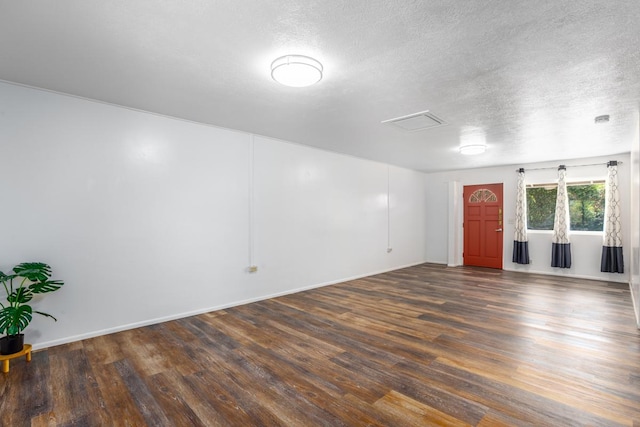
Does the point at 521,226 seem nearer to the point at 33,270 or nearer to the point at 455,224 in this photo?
the point at 455,224

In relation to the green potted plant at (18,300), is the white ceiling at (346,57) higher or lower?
higher

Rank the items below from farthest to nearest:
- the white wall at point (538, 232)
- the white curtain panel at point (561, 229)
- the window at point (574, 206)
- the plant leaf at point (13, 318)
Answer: the white curtain panel at point (561, 229), the window at point (574, 206), the white wall at point (538, 232), the plant leaf at point (13, 318)

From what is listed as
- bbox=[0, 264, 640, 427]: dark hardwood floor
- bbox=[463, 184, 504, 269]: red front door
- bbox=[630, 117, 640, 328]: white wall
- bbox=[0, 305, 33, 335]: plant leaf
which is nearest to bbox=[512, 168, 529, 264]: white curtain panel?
bbox=[463, 184, 504, 269]: red front door

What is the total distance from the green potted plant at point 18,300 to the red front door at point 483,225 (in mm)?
8101

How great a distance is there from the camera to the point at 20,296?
2.64m

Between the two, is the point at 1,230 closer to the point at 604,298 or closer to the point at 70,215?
the point at 70,215

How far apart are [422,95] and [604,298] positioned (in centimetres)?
453

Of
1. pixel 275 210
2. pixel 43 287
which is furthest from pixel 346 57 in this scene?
pixel 43 287

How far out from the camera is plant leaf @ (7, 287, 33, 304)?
263 cm

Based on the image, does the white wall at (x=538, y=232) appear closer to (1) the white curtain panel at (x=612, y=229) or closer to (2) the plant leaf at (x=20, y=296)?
(1) the white curtain panel at (x=612, y=229)

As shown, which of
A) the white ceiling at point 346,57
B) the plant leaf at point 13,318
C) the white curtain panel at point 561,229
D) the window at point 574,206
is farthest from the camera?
the white curtain panel at point 561,229

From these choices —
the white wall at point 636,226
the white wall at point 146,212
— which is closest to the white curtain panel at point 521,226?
the white wall at point 636,226

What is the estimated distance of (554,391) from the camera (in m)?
2.20

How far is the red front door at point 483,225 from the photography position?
7.45 meters
